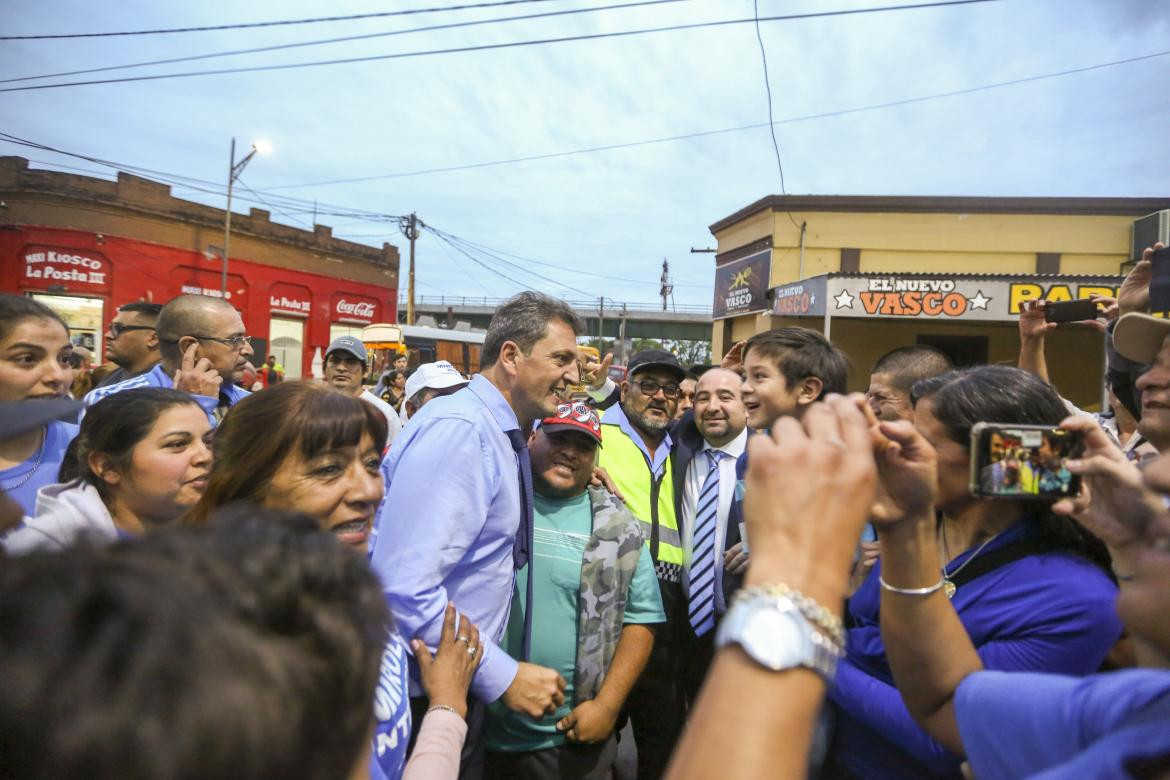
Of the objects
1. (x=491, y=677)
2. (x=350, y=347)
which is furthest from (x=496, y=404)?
(x=350, y=347)

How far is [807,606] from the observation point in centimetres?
77

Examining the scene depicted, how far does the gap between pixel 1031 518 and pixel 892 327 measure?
14945 millimetres

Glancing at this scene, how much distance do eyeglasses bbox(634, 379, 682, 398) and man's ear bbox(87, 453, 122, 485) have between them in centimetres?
280

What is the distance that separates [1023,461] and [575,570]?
158 centimetres

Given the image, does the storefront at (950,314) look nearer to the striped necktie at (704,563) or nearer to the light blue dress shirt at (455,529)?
the striped necktie at (704,563)

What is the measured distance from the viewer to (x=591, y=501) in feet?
8.99

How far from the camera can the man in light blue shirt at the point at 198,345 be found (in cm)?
373

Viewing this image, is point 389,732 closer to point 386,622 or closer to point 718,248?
point 386,622

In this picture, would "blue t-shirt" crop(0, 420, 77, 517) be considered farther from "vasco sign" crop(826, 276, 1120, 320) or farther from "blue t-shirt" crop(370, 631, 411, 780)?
"vasco sign" crop(826, 276, 1120, 320)

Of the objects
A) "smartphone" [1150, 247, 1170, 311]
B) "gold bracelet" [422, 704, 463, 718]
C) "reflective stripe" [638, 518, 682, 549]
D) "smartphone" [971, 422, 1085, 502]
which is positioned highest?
"smartphone" [1150, 247, 1170, 311]

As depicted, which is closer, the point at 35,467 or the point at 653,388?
the point at 35,467

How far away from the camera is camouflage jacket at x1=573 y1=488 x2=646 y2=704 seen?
2459 millimetres

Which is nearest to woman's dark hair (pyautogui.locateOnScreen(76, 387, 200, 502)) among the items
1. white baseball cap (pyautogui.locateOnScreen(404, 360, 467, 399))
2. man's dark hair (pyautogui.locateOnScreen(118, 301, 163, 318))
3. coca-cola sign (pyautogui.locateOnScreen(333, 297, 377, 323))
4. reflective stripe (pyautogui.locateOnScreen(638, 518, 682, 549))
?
reflective stripe (pyautogui.locateOnScreen(638, 518, 682, 549))

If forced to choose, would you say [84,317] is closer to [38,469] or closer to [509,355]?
[38,469]
